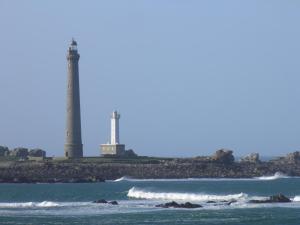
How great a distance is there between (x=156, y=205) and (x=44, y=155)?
191 feet

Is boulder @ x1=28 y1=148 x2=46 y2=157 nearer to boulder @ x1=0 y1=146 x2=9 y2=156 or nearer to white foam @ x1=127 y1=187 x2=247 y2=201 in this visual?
boulder @ x1=0 y1=146 x2=9 y2=156

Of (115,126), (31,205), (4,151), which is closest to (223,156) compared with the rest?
(115,126)

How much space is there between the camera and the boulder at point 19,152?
113m

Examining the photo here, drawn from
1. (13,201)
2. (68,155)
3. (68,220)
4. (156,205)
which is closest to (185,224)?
(68,220)

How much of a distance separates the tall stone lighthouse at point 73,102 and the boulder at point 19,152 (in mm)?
13851

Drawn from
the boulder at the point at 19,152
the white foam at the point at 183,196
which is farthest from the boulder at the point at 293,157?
the white foam at the point at 183,196

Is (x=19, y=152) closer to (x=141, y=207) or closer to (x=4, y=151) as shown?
(x=4, y=151)

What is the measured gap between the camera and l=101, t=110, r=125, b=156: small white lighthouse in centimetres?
10488

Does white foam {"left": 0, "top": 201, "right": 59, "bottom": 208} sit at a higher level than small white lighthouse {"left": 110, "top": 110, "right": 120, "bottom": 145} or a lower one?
lower

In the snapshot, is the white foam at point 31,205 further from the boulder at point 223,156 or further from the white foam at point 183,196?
the boulder at point 223,156

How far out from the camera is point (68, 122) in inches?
3841

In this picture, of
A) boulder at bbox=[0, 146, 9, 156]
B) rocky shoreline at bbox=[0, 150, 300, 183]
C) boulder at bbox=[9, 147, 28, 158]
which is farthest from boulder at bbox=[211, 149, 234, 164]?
boulder at bbox=[0, 146, 9, 156]

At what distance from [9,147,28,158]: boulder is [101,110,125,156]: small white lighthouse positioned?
1016cm

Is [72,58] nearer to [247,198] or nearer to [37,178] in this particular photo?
[37,178]
